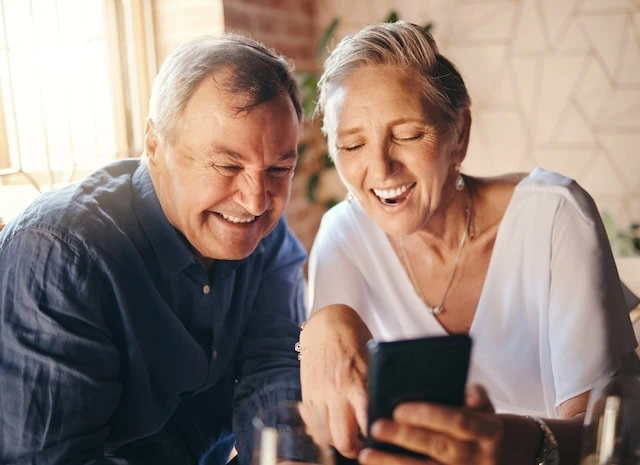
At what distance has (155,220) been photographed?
123cm

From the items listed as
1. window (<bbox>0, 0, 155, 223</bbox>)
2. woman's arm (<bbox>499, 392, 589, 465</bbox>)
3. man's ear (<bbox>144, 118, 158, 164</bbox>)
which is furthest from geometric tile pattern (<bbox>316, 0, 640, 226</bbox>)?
woman's arm (<bbox>499, 392, 589, 465</bbox>)

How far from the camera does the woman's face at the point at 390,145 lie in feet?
4.08

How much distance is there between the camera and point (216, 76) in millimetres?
1130

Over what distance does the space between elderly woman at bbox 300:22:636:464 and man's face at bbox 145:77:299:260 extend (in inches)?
6.6

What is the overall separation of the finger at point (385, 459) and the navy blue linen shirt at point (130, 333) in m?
0.47

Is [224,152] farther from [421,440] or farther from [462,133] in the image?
[421,440]

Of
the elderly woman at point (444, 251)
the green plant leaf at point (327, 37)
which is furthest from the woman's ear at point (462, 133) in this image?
the green plant leaf at point (327, 37)

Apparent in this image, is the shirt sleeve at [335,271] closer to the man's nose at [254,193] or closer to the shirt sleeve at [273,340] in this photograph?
the shirt sleeve at [273,340]

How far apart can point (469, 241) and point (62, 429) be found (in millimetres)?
899

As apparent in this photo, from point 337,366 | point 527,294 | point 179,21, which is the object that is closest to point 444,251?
point 527,294

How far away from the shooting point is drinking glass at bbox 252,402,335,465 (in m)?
0.58

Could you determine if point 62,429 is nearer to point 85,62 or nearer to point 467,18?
point 85,62

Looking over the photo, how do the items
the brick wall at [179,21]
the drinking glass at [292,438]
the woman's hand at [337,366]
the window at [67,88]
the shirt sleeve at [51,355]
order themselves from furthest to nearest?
the brick wall at [179,21] → the window at [67,88] → the shirt sleeve at [51,355] → the woman's hand at [337,366] → the drinking glass at [292,438]

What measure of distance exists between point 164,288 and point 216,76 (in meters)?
0.41
